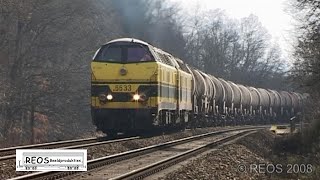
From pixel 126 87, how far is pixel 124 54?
1.34m

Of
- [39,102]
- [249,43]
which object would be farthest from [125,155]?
[249,43]

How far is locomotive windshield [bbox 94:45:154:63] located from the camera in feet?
69.7

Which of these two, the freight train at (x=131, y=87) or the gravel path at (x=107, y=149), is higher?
the freight train at (x=131, y=87)

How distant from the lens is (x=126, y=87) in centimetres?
2098

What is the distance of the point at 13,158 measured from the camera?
44.4ft

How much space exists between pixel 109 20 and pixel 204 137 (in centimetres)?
2071

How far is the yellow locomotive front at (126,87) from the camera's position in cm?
2089

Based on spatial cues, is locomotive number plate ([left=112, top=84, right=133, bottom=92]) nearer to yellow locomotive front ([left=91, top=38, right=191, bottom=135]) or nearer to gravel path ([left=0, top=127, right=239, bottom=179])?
yellow locomotive front ([left=91, top=38, right=191, bottom=135])

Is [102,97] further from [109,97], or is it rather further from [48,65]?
[48,65]

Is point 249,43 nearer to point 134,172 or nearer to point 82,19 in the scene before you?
point 82,19
